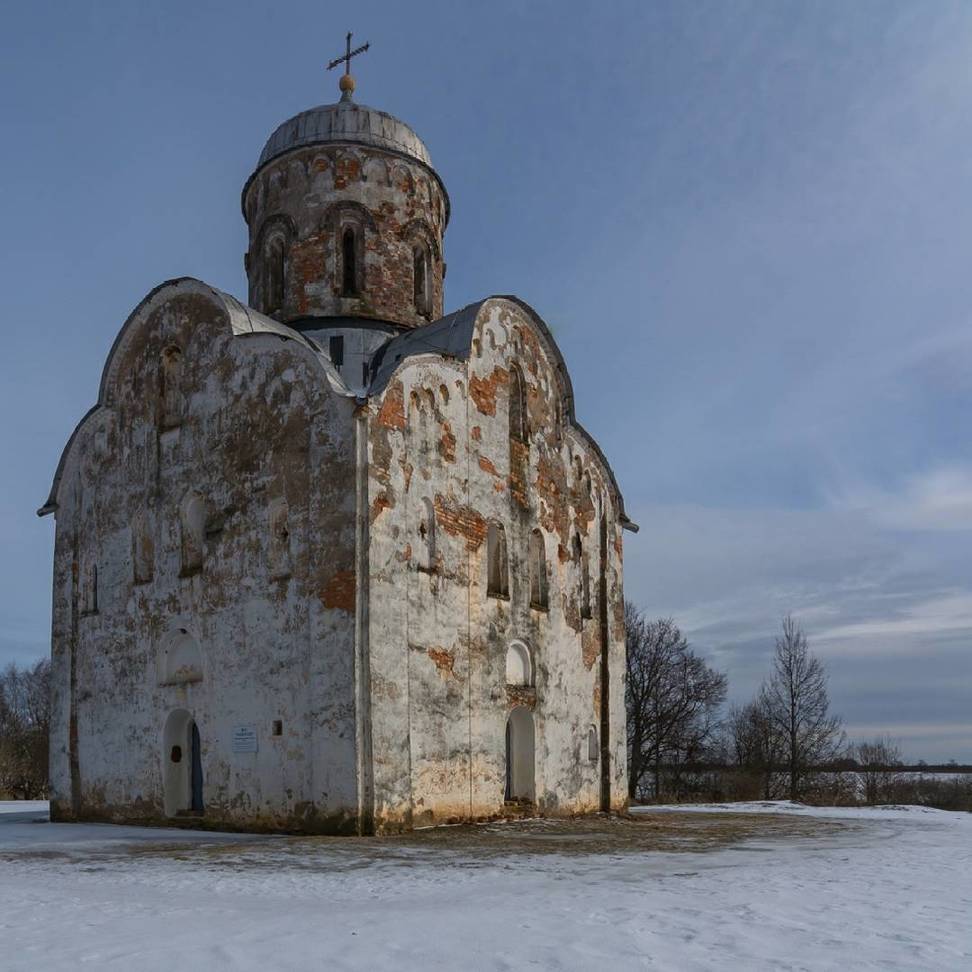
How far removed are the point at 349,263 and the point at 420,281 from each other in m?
1.43

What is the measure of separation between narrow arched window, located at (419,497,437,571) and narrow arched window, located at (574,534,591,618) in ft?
14.4

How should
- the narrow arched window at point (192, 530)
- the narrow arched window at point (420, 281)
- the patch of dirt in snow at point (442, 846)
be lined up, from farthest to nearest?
the narrow arched window at point (420, 281) → the narrow arched window at point (192, 530) → the patch of dirt in snow at point (442, 846)

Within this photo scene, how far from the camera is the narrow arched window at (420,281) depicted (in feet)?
67.4

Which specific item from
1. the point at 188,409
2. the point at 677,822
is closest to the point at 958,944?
the point at 677,822

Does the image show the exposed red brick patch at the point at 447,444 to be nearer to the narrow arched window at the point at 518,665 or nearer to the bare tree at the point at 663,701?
the narrow arched window at the point at 518,665

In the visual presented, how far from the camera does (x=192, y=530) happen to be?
646 inches

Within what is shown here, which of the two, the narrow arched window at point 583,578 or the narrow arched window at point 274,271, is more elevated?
the narrow arched window at point 274,271

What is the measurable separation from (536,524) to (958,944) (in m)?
12.1

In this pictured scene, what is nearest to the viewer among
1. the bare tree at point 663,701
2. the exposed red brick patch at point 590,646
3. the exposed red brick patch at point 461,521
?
the exposed red brick patch at point 461,521

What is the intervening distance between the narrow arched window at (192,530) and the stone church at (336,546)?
3cm

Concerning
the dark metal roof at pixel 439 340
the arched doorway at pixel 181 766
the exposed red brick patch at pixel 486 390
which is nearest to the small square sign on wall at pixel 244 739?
the arched doorway at pixel 181 766

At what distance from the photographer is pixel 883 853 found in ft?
36.7

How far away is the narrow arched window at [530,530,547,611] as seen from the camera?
1769 cm

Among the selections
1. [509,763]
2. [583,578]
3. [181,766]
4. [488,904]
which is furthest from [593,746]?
[488,904]
